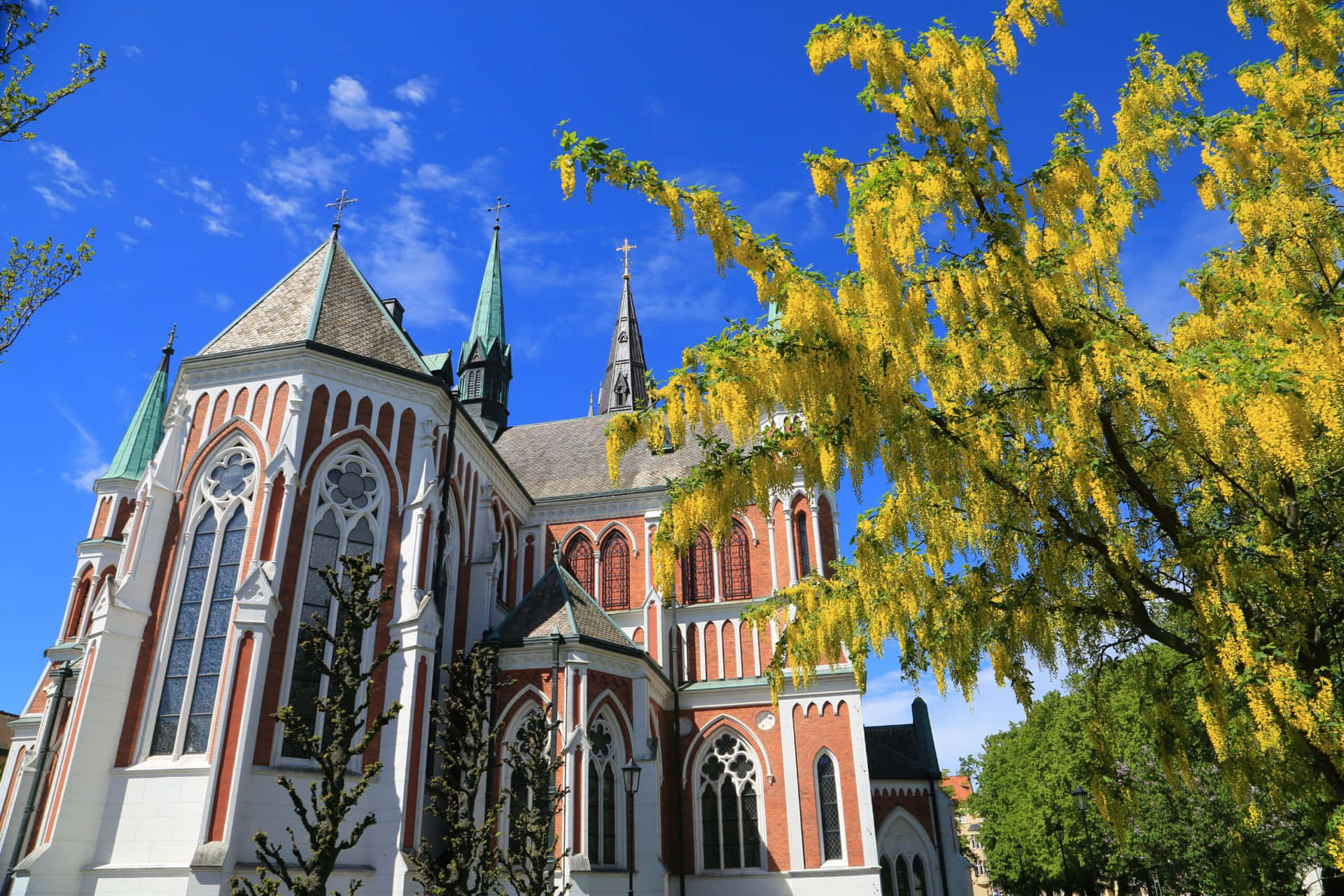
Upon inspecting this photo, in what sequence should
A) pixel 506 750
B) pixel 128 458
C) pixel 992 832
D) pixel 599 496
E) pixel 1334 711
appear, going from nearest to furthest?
pixel 1334 711 → pixel 506 750 → pixel 128 458 → pixel 599 496 → pixel 992 832

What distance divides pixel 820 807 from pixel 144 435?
25.0 meters

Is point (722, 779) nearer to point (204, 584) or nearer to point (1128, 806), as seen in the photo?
point (204, 584)

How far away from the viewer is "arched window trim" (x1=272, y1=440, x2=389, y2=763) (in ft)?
59.6

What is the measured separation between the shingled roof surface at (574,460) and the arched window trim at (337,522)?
1007 centimetres

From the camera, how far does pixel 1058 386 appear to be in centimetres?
810

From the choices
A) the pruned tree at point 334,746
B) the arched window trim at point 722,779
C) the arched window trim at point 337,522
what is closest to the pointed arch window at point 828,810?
the arched window trim at point 722,779

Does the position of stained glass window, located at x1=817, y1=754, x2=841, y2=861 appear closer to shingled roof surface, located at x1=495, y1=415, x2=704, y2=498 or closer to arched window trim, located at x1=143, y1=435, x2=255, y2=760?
shingled roof surface, located at x1=495, y1=415, x2=704, y2=498

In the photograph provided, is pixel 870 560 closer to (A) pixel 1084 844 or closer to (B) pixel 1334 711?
(B) pixel 1334 711

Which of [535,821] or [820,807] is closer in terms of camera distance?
[535,821]

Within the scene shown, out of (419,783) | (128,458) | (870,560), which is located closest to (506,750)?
(419,783)

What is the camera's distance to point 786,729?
2594 cm

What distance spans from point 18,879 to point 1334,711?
2042 cm

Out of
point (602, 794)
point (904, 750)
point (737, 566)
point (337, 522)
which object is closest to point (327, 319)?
point (337, 522)

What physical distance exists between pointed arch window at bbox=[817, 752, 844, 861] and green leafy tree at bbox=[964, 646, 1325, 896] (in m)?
6.97
